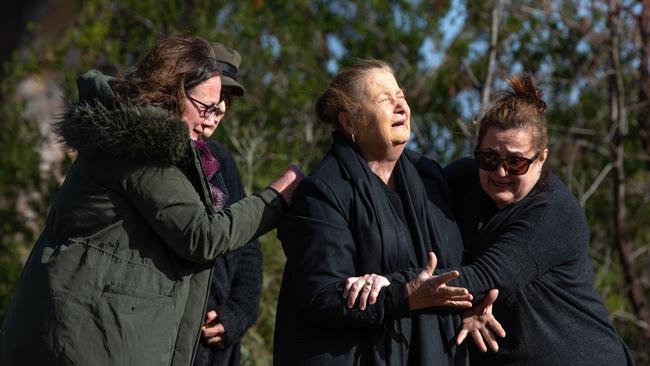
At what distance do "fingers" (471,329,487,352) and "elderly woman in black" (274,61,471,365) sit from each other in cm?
7

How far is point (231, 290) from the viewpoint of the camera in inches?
148

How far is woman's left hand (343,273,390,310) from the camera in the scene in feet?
9.98

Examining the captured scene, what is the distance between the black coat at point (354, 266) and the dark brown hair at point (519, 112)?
34 cm

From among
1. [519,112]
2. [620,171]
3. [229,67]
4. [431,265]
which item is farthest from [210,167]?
[620,171]

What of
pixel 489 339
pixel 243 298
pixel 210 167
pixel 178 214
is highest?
pixel 210 167

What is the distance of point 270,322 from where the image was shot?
20.7 feet

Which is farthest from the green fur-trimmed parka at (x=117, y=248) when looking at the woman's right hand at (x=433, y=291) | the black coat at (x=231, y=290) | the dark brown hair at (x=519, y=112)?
the dark brown hair at (x=519, y=112)

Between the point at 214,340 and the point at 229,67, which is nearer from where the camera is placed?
the point at 214,340

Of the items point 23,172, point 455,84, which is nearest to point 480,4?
point 455,84

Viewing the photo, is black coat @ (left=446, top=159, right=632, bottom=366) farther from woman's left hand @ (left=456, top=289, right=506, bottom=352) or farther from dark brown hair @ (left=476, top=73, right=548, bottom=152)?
dark brown hair @ (left=476, top=73, right=548, bottom=152)

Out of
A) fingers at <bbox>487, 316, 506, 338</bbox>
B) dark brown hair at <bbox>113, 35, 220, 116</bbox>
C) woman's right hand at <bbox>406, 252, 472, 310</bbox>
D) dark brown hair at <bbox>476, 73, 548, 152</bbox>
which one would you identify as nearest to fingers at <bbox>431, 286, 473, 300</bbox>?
woman's right hand at <bbox>406, 252, 472, 310</bbox>

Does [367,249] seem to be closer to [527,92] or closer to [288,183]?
[288,183]

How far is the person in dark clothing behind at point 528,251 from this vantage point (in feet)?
10.6

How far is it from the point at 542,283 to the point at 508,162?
409 mm
